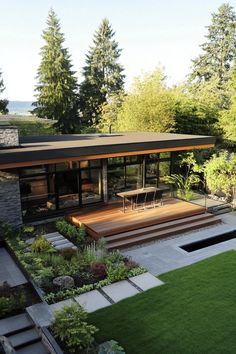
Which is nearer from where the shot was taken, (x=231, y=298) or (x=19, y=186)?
(x=231, y=298)

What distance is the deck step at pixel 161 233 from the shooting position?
984cm

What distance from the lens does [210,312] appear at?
6.42 meters

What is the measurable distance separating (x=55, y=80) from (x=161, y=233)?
Result: 29.3 metres

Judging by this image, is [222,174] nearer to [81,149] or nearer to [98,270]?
[81,149]

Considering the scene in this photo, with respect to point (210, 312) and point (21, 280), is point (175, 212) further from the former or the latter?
point (21, 280)

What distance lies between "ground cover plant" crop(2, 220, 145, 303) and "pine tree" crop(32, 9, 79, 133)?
89.0 feet

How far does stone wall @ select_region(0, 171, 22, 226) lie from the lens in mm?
10352

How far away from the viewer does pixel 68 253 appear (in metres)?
8.73

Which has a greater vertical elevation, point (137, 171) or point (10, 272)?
point (137, 171)

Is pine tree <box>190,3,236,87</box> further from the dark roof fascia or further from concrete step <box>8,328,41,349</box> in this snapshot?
concrete step <box>8,328,41,349</box>

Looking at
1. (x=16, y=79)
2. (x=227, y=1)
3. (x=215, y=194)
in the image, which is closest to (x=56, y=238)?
(x=215, y=194)

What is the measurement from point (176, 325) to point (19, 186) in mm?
7226

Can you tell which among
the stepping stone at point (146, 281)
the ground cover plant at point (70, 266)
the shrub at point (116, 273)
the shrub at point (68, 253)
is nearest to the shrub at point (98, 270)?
the ground cover plant at point (70, 266)

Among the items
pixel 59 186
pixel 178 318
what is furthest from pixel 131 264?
pixel 59 186
